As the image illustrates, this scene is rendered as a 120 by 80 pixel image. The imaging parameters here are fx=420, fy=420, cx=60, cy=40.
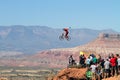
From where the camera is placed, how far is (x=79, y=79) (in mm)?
32188

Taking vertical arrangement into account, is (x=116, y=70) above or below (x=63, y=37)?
below

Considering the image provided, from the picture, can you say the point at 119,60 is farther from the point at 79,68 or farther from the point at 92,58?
the point at 79,68

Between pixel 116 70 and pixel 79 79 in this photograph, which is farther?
pixel 79 79

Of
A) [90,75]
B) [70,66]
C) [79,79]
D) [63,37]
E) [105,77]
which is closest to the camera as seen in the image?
[90,75]

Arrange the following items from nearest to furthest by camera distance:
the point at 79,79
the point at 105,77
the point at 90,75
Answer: the point at 90,75 < the point at 105,77 < the point at 79,79

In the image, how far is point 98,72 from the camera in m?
28.4

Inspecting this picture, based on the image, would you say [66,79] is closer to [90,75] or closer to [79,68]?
[79,68]

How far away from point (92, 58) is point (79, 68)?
3491mm

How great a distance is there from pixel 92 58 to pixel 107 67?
1999 millimetres

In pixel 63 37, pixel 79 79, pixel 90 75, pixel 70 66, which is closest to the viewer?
pixel 90 75

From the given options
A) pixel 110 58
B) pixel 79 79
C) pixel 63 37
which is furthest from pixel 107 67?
pixel 63 37

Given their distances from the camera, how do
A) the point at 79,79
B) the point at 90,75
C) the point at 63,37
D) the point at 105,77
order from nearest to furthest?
the point at 90,75 < the point at 105,77 < the point at 79,79 < the point at 63,37

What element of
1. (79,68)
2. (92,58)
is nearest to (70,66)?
(79,68)

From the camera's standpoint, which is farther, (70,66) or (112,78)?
(70,66)
